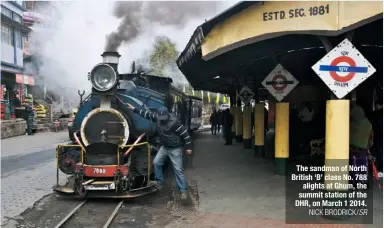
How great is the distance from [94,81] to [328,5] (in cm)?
388

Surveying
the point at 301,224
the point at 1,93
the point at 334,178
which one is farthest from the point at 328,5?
the point at 1,93

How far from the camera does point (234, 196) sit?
7.10 metres

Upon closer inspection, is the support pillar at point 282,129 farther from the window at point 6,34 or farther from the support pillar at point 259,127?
the window at point 6,34

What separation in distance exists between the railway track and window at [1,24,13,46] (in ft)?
63.9

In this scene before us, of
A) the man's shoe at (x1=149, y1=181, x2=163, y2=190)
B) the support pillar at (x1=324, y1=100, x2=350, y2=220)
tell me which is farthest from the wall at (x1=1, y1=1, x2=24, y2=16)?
the support pillar at (x1=324, y1=100, x2=350, y2=220)

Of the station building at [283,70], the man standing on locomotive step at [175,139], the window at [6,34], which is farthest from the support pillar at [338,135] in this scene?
the window at [6,34]

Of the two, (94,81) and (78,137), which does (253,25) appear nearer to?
(94,81)

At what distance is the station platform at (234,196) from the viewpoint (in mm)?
5711

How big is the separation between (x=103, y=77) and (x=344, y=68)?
3.84 metres

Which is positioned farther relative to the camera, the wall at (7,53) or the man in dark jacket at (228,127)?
the wall at (7,53)

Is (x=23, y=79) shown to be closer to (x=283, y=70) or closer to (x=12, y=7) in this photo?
(x=12, y=7)

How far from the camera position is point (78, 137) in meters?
7.35

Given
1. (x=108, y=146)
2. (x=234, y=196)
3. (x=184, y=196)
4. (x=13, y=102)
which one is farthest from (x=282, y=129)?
(x=13, y=102)

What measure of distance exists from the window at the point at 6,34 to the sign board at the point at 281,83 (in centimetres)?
1941
